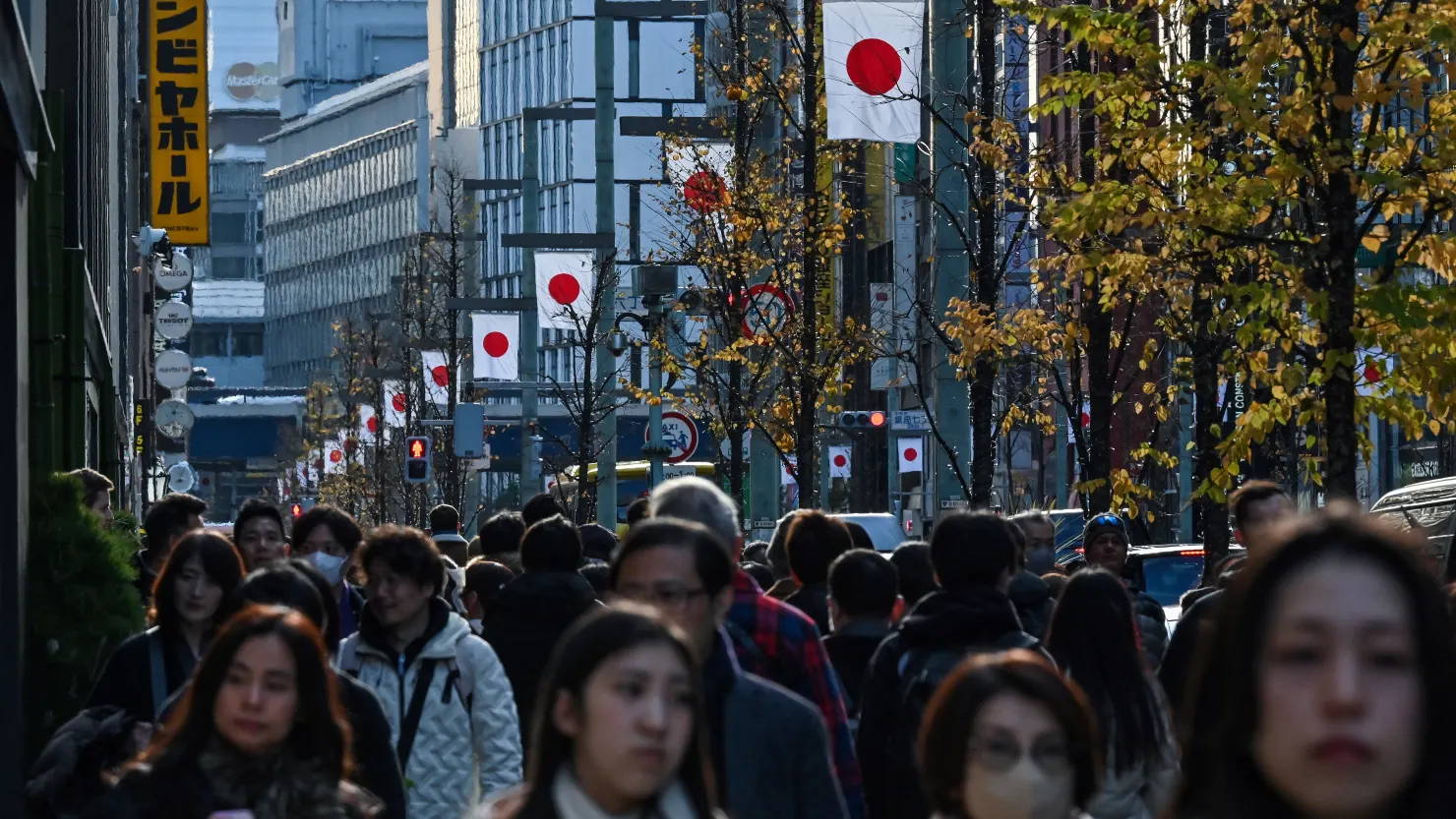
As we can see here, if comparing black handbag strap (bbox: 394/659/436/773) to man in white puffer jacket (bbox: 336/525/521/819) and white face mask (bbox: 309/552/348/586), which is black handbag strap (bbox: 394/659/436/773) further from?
white face mask (bbox: 309/552/348/586)

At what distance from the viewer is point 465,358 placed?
213 ft

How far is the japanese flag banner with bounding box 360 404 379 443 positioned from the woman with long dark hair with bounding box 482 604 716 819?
72.6 meters

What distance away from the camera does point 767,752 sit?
568 cm

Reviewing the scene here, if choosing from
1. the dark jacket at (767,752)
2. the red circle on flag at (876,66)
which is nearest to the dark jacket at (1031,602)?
the dark jacket at (767,752)

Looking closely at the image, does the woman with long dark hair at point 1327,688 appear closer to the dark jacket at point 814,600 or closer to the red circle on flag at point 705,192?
the dark jacket at point 814,600

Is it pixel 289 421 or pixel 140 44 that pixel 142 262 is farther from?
pixel 289 421

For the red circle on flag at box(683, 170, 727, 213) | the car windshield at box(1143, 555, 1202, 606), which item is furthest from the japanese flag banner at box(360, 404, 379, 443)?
the car windshield at box(1143, 555, 1202, 606)

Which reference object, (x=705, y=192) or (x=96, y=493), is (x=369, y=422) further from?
(x=96, y=493)

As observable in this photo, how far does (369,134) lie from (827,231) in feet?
447

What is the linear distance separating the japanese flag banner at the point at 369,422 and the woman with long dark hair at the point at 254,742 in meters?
71.1

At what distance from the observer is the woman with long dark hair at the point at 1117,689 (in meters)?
6.80

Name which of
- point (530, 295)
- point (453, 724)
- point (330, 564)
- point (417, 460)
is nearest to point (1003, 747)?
point (453, 724)

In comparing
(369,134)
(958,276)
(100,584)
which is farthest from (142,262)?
(369,134)

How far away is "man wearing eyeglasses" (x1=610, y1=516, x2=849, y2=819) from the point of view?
5.67 m
